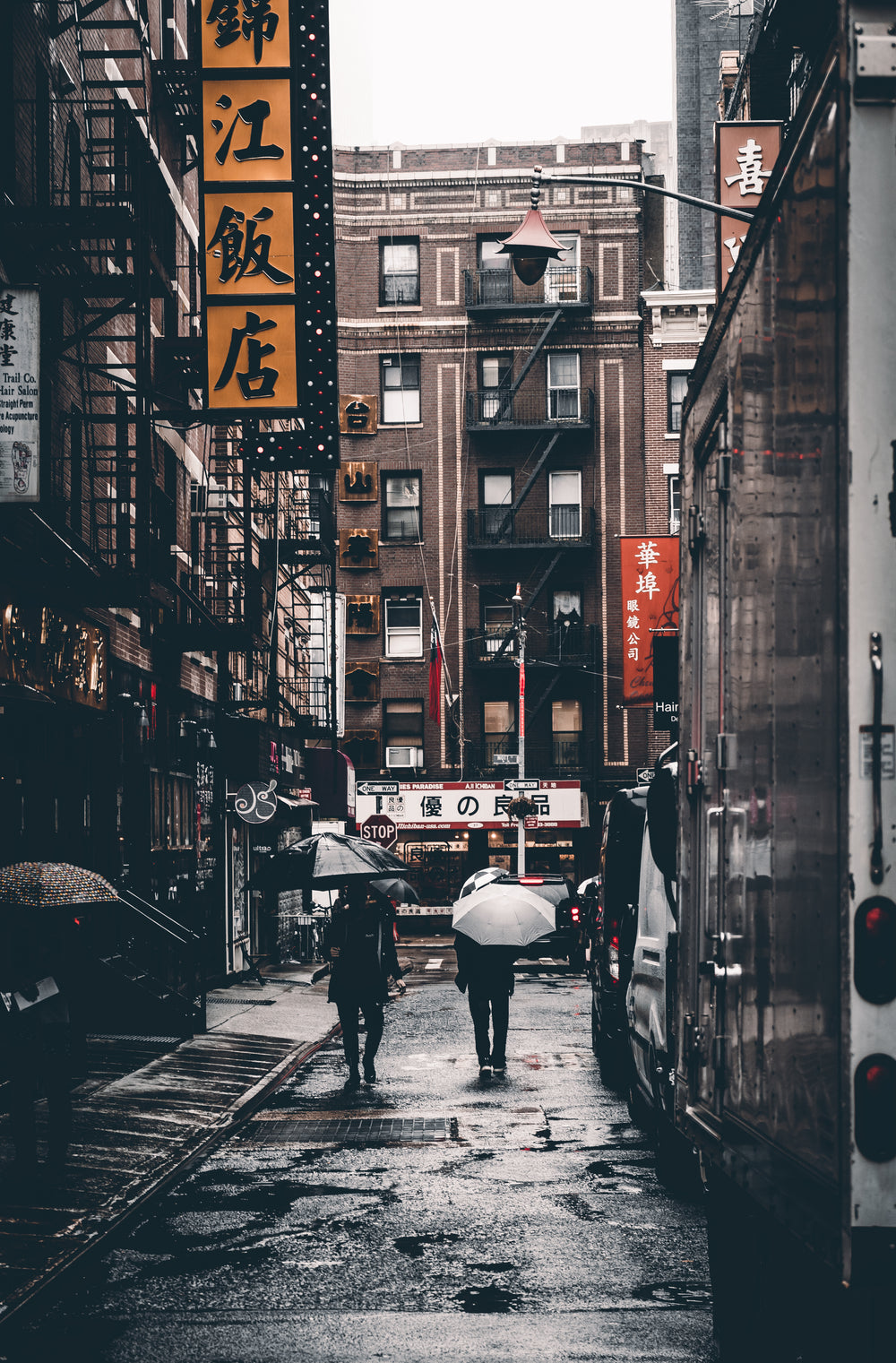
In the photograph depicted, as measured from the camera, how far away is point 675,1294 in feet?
24.2

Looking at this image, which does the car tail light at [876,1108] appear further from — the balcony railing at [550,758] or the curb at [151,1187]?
the balcony railing at [550,758]

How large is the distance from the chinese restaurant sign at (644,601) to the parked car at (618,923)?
1585 centimetres

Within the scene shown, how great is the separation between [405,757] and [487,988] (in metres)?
32.9

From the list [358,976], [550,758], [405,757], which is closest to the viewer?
[358,976]

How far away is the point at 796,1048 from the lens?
3.98 meters

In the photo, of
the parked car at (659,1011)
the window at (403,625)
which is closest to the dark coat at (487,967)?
the parked car at (659,1011)

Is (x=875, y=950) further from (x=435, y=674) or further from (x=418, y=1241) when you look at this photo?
(x=435, y=674)

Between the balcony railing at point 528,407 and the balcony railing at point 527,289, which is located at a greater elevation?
the balcony railing at point 527,289

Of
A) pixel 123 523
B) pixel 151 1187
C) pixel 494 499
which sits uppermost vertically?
pixel 494 499

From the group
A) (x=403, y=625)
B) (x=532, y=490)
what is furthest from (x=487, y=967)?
(x=532, y=490)

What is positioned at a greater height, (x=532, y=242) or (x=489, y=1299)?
(x=532, y=242)

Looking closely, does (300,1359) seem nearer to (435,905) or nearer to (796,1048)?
(796,1048)

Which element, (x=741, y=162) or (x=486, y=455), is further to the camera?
(x=486, y=455)

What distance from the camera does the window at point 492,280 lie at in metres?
49.2
